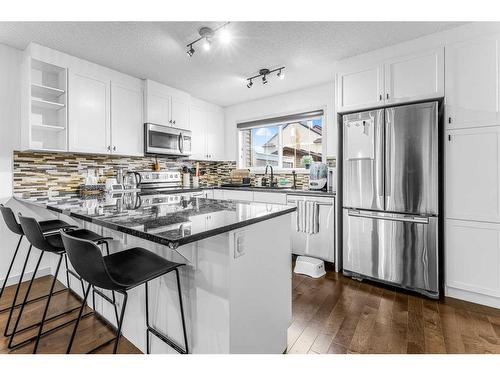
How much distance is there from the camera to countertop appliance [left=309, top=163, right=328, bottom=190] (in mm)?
3350

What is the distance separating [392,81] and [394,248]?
1683 millimetres

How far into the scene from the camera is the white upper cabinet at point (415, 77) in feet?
7.72

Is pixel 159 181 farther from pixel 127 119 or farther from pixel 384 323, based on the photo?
pixel 384 323

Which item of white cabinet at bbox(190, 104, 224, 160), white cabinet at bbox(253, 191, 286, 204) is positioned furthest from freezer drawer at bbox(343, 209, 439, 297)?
→ white cabinet at bbox(190, 104, 224, 160)

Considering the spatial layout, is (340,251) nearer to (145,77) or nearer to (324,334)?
(324,334)

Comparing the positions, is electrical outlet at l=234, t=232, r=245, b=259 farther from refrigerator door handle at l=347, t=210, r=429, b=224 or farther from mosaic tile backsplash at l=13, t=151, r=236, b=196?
mosaic tile backsplash at l=13, t=151, r=236, b=196

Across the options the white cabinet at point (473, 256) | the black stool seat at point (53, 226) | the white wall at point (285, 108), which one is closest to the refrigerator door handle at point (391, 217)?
the white cabinet at point (473, 256)

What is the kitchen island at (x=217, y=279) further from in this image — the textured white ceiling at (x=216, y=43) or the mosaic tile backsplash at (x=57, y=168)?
the textured white ceiling at (x=216, y=43)

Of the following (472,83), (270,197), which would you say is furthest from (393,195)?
(270,197)

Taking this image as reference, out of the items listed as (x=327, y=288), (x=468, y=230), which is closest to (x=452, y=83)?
(x=468, y=230)

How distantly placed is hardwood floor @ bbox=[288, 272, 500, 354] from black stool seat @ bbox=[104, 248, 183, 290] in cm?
105

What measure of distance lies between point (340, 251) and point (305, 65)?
2.27 meters

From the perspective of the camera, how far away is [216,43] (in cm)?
253

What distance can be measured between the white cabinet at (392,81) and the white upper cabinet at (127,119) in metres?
2.61
